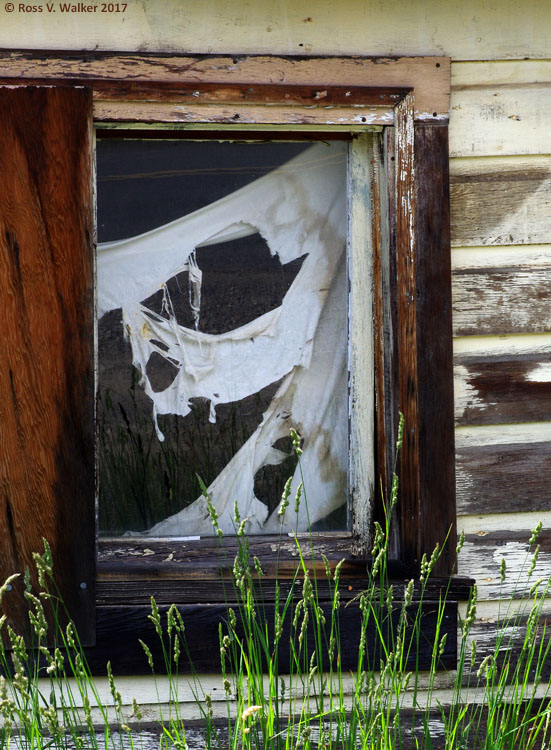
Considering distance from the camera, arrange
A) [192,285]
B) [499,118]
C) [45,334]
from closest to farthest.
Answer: [45,334], [499,118], [192,285]

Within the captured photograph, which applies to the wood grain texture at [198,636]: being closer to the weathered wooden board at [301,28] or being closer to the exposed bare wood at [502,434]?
the exposed bare wood at [502,434]

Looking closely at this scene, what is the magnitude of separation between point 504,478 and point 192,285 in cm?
118

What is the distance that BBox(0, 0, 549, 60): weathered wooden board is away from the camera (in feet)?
7.35

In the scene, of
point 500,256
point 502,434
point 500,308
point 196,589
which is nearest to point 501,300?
point 500,308

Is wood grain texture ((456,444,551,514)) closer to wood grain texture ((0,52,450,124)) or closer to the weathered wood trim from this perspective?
the weathered wood trim

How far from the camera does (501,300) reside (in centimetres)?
246

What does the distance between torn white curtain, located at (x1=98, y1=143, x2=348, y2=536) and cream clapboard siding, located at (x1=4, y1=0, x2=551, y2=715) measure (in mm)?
375

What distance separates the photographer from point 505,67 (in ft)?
7.97

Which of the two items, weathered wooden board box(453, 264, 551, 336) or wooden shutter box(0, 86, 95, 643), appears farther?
weathered wooden board box(453, 264, 551, 336)

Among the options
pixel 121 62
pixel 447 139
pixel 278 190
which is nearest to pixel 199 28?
pixel 121 62

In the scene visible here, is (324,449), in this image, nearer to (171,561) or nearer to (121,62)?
(171,561)

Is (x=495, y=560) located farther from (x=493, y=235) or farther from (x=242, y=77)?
(x=242, y=77)

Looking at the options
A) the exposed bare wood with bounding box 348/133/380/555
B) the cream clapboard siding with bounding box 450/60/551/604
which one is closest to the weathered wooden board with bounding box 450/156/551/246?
the cream clapboard siding with bounding box 450/60/551/604

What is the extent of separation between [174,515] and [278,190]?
1116mm
